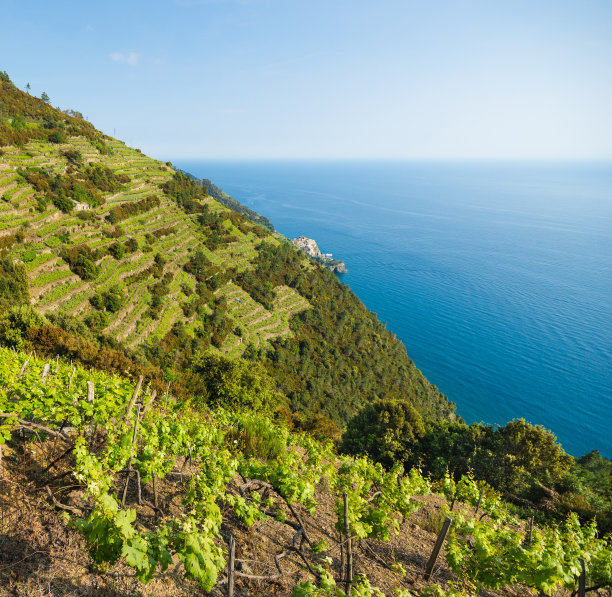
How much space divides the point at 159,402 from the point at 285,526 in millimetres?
7683

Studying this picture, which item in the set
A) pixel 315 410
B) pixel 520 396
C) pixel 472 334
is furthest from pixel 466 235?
pixel 315 410

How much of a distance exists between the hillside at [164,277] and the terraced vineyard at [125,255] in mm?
172

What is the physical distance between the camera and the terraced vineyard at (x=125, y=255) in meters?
30.5

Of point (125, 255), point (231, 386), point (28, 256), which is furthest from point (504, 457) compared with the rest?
point (125, 255)

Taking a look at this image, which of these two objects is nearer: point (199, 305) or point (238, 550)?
point (238, 550)

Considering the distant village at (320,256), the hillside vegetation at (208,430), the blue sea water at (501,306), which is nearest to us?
the hillside vegetation at (208,430)

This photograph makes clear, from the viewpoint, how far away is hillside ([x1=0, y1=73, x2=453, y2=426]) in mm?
30656

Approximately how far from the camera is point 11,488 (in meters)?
4.52

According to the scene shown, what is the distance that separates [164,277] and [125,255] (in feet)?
16.9

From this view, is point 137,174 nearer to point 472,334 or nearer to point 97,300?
point 97,300

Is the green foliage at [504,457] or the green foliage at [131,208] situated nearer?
the green foliage at [504,457]

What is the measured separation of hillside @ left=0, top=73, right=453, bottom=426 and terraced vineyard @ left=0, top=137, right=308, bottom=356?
0.57ft

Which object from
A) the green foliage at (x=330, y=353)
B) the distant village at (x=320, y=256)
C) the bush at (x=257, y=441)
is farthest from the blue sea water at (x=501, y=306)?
the bush at (x=257, y=441)

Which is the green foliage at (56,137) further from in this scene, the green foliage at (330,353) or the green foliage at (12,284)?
the green foliage at (330,353)
